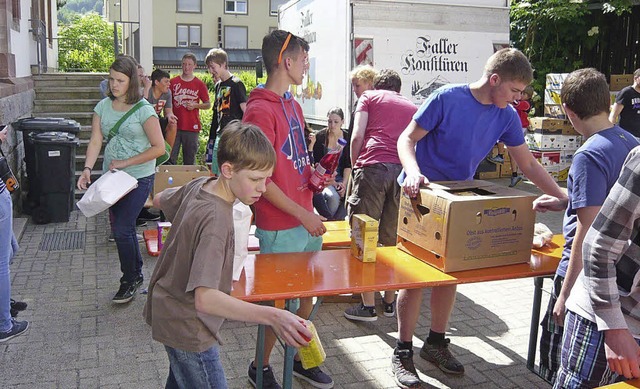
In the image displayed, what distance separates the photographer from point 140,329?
457 centimetres

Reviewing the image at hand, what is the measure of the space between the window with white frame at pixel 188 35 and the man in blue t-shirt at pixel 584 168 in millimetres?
42748

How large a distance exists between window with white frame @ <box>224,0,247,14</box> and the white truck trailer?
35.9m

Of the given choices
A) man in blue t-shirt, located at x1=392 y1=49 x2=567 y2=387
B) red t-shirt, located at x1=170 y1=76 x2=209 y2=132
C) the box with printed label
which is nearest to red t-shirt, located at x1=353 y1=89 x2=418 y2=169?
man in blue t-shirt, located at x1=392 y1=49 x2=567 y2=387

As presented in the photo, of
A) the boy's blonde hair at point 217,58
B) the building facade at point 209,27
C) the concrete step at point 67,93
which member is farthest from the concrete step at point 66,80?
the building facade at point 209,27

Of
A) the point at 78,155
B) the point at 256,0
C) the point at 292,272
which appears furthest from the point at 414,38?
the point at 256,0

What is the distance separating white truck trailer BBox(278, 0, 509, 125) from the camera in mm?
8516

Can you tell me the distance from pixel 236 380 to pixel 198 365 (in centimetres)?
156

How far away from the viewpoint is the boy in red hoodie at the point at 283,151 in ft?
10.5

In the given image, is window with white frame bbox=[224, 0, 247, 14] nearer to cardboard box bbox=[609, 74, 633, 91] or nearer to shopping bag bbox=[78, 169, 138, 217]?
cardboard box bbox=[609, 74, 633, 91]

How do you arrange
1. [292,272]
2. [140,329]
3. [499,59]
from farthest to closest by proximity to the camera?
1. [140,329]
2. [499,59]
3. [292,272]

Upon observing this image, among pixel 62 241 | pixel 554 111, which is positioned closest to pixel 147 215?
pixel 62 241

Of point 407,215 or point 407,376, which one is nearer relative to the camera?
point 407,215

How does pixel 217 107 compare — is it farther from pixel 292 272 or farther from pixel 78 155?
pixel 292 272

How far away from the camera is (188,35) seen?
142 feet
